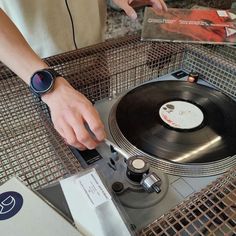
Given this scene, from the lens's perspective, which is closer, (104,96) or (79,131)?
(79,131)

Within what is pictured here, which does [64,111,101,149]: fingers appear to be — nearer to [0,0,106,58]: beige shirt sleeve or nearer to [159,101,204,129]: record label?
[159,101,204,129]: record label

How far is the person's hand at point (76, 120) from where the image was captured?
0.50m

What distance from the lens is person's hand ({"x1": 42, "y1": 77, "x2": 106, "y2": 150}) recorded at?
50 cm

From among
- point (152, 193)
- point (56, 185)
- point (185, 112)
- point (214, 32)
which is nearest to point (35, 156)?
point (56, 185)

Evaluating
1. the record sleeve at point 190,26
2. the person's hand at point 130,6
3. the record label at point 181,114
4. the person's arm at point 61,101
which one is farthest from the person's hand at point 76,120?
the person's hand at point 130,6

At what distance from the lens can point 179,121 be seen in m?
0.67

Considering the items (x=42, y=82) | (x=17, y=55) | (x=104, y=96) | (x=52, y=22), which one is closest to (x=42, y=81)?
(x=42, y=82)

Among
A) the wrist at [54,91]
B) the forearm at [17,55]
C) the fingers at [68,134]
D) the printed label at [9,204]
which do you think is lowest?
the fingers at [68,134]

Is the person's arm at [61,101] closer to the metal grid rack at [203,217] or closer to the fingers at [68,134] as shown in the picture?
the fingers at [68,134]

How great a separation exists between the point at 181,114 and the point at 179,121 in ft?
0.10

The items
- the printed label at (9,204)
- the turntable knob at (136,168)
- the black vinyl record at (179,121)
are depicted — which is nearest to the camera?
the printed label at (9,204)

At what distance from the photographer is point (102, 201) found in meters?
0.40

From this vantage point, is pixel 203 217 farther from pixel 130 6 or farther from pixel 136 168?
pixel 130 6

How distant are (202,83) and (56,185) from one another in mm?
570
